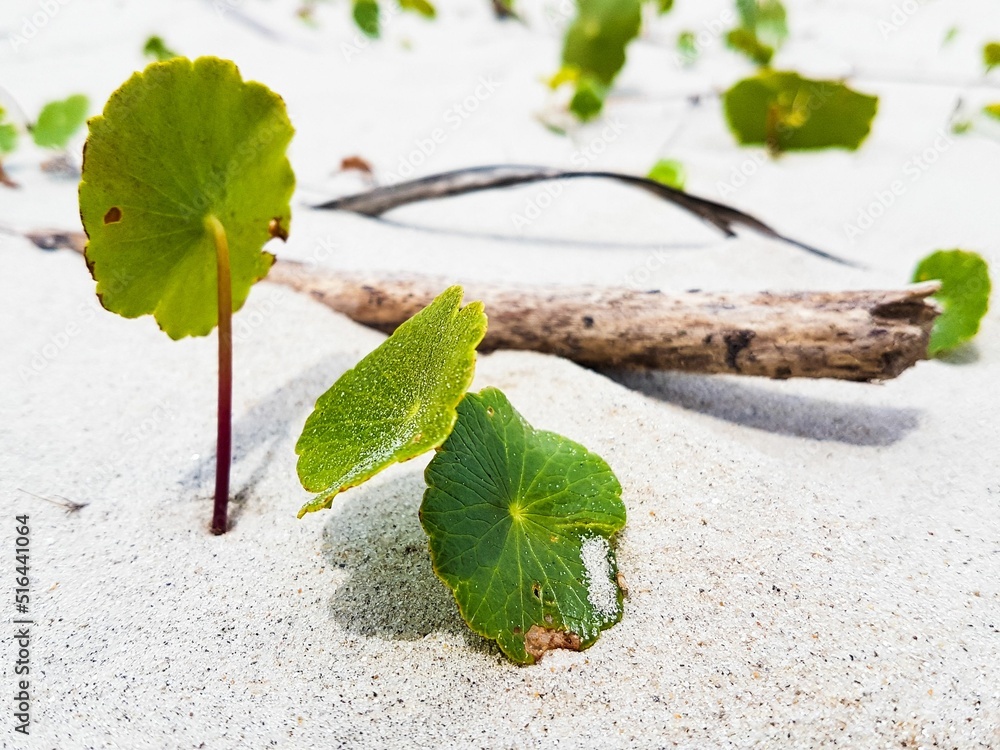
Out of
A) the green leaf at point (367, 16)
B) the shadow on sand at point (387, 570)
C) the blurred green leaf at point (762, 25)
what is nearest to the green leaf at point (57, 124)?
the green leaf at point (367, 16)

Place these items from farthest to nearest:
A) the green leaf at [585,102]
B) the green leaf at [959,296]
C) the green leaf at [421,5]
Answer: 1. the green leaf at [421,5]
2. the green leaf at [585,102]
3. the green leaf at [959,296]

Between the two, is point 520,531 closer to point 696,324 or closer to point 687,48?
point 696,324

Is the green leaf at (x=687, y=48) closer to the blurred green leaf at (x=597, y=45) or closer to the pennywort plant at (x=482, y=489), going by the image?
the blurred green leaf at (x=597, y=45)

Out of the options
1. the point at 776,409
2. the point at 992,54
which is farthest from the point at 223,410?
the point at 992,54

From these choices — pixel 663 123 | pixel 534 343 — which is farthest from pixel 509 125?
pixel 534 343

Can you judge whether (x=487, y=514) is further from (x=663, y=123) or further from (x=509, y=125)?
(x=663, y=123)

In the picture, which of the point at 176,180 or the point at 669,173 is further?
the point at 669,173
